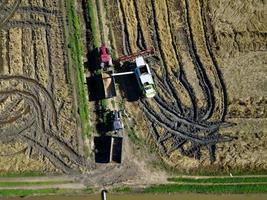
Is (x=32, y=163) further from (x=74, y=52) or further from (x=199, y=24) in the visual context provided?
(x=199, y=24)

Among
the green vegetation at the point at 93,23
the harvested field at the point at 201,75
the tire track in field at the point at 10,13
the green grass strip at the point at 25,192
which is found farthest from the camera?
the tire track in field at the point at 10,13

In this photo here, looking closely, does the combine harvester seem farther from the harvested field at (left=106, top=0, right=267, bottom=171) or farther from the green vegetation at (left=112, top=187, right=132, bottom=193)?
the green vegetation at (left=112, top=187, right=132, bottom=193)

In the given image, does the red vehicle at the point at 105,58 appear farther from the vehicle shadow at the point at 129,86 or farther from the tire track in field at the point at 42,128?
the tire track in field at the point at 42,128

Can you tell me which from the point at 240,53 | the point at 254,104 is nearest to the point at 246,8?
the point at 240,53

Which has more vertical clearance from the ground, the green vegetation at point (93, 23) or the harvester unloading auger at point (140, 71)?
the green vegetation at point (93, 23)

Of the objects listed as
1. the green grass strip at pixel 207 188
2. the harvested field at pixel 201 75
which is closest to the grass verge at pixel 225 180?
the green grass strip at pixel 207 188

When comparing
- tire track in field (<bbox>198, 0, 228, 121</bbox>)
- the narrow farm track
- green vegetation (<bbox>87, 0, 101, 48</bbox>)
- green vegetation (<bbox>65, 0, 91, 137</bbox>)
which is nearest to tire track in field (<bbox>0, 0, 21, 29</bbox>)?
green vegetation (<bbox>65, 0, 91, 137</bbox>)
